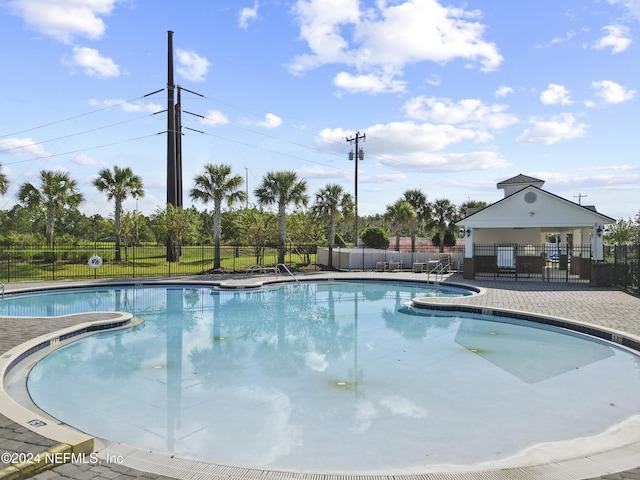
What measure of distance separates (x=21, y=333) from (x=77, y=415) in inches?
202

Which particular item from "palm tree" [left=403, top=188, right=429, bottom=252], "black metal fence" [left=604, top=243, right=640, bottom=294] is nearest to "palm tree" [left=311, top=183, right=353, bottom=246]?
"palm tree" [left=403, top=188, right=429, bottom=252]

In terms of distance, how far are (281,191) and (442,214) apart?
609 inches

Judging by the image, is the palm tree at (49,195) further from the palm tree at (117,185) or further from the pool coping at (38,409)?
the pool coping at (38,409)

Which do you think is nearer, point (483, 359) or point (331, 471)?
point (331, 471)

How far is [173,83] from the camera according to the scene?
36531mm

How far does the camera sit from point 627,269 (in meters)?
18.2

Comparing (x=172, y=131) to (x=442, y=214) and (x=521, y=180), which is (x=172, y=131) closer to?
(x=442, y=214)

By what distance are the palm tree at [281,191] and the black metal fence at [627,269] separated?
16.1 m

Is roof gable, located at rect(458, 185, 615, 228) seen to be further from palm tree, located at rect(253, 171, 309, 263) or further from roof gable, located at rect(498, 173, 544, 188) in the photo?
palm tree, located at rect(253, 171, 309, 263)

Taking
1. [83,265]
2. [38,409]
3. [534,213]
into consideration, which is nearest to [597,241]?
[534,213]

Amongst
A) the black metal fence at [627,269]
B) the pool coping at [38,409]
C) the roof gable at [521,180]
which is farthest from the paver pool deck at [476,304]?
the roof gable at [521,180]

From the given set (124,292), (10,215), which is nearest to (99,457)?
(124,292)

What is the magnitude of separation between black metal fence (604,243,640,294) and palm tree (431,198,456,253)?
17.0 metres

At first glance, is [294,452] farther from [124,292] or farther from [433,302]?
[124,292]
